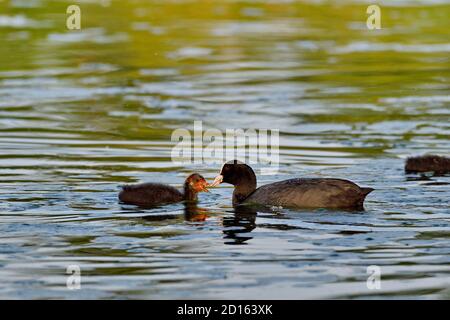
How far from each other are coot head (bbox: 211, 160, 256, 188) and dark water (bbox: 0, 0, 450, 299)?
403 millimetres

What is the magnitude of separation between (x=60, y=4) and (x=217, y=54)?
1289cm

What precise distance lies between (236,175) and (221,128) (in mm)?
5446

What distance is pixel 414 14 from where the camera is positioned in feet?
125

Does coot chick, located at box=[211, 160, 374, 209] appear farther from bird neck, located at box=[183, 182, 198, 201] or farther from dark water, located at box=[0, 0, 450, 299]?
bird neck, located at box=[183, 182, 198, 201]

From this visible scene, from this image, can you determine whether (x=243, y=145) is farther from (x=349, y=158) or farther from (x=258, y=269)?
(x=258, y=269)

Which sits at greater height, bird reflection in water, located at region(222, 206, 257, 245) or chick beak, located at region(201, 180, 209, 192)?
chick beak, located at region(201, 180, 209, 192)

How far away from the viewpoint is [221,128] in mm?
19078

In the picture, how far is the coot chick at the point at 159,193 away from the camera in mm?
13148

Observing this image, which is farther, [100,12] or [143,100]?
[100,12]

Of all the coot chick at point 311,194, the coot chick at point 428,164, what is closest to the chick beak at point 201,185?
the coot chick at point 311,194

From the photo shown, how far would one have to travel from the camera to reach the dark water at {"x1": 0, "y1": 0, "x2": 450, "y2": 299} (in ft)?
33.0

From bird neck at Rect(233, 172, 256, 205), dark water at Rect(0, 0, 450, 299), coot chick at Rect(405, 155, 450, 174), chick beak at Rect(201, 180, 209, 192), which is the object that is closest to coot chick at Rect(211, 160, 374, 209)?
bird neck at Rect(233, 172, 256, 205)

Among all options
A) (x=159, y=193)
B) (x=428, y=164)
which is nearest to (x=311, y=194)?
(x=159, y=193)
